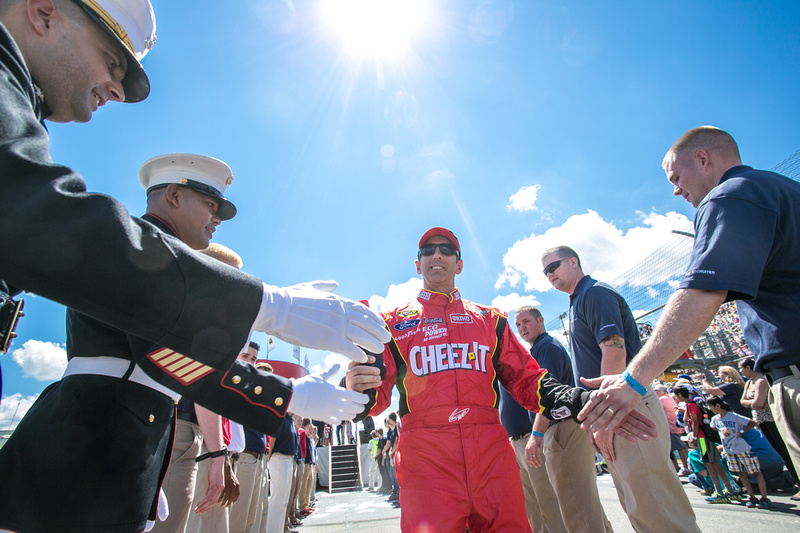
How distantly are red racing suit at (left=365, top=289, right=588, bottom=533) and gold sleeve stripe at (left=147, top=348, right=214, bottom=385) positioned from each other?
131 cm

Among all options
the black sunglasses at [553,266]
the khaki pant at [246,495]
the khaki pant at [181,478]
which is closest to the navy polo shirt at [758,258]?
the black sunglasses at [553,266]

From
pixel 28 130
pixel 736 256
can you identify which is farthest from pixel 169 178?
pixel 736 256

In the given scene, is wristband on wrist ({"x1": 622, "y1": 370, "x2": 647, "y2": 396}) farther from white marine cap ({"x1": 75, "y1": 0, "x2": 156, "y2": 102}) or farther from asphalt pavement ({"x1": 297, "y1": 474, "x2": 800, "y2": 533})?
asphalt pavement ({"x1": 297, "y1": 474, "x2": 800, "y2": 533})

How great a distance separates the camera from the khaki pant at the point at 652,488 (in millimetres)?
2338

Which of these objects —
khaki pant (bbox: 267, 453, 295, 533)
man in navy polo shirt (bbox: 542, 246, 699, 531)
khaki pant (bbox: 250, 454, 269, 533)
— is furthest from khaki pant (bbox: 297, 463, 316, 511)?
man in navy polo shirt (bbox: 542, 246, 699, 531)

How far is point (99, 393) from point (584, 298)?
10.9 feet

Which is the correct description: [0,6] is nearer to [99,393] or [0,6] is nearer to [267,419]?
[99,393]

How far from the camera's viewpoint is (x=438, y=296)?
2.92m

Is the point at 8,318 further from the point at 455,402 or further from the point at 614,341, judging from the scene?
the point at 614,341

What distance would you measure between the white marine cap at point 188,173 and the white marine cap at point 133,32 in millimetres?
466

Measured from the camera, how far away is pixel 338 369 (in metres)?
1.54

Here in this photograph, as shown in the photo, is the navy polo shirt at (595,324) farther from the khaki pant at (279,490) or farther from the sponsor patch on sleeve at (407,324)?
the khaki pant at (279,490)

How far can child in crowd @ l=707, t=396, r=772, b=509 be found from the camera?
5855 millimetres

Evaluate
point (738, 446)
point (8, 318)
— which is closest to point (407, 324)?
point (8, 318)
